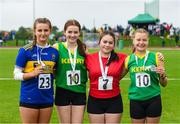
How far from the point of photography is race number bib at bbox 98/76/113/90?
6.30m

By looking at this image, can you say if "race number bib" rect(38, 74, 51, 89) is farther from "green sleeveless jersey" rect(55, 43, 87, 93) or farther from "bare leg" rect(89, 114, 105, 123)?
"bare leg" rect(89, 114, 105, 123)

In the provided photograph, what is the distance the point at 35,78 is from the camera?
5.96 m

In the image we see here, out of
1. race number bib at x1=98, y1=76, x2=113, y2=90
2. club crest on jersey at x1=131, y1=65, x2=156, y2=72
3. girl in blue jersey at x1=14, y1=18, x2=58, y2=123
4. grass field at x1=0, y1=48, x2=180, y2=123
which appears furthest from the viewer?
grass field at x1=0, y1=48, x2=180, y2=123

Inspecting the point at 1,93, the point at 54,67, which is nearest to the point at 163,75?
the point at 54,67

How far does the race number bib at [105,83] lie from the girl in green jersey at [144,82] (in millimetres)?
298

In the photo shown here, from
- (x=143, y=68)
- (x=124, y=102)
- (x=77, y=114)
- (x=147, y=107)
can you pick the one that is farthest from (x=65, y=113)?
(x=124, y=102)

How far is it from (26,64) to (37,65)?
152mm

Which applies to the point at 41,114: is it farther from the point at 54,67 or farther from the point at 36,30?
the point at 36,30

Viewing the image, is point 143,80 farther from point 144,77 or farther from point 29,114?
point 29,114

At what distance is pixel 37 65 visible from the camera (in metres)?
5.96

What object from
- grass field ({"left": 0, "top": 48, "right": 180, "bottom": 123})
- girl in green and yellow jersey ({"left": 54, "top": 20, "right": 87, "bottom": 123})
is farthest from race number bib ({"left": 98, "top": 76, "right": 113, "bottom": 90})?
grass field ({"left": 0, "top": 48, "right": 180, "bottom": 123})

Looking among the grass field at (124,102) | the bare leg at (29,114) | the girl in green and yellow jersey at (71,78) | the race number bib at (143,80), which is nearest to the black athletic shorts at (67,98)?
the girl in green and yellow jersey at (71,78)

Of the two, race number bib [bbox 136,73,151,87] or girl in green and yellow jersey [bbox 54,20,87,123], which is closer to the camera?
race number bib [bbox 136,73,151,87]

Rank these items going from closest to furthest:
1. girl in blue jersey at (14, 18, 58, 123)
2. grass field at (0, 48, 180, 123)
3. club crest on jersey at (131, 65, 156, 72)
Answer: girl in blue jersey at (14, 18, 58, 123) → club crest on jersey at (131, 65, 156, 72) → grass field at (0, 48, 180, 123)
